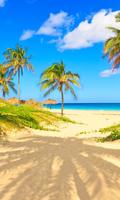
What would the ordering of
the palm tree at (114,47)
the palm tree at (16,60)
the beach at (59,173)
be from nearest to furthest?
the beach at (59,173) < the palm tree at (114,47) < the palm tree at (16,60)

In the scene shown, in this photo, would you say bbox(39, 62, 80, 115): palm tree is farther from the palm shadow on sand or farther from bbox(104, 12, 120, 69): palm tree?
the palm shadow on sand

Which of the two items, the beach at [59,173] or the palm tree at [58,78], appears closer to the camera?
the beach at [59,173]

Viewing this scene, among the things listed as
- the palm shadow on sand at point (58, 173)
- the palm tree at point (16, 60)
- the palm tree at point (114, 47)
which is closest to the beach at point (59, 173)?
the palm shadow on sand at point (58, 173)

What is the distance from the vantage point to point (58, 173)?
7.06 m

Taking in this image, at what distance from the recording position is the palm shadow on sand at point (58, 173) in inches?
217

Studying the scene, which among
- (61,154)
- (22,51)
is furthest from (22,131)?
(22,51)

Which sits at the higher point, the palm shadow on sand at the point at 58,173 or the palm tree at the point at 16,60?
the palm tree at the point at 16,60

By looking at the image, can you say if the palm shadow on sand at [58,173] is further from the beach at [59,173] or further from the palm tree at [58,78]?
the palm tree at [58,78]

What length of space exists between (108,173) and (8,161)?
8.69ft

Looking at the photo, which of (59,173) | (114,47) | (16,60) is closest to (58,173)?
(59,173)

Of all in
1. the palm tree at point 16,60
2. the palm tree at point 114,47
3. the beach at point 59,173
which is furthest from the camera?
the palm tree at point 16,60

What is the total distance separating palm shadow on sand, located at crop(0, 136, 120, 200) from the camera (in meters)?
5.52

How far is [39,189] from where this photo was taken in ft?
18.9

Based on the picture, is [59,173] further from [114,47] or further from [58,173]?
[114,47]
